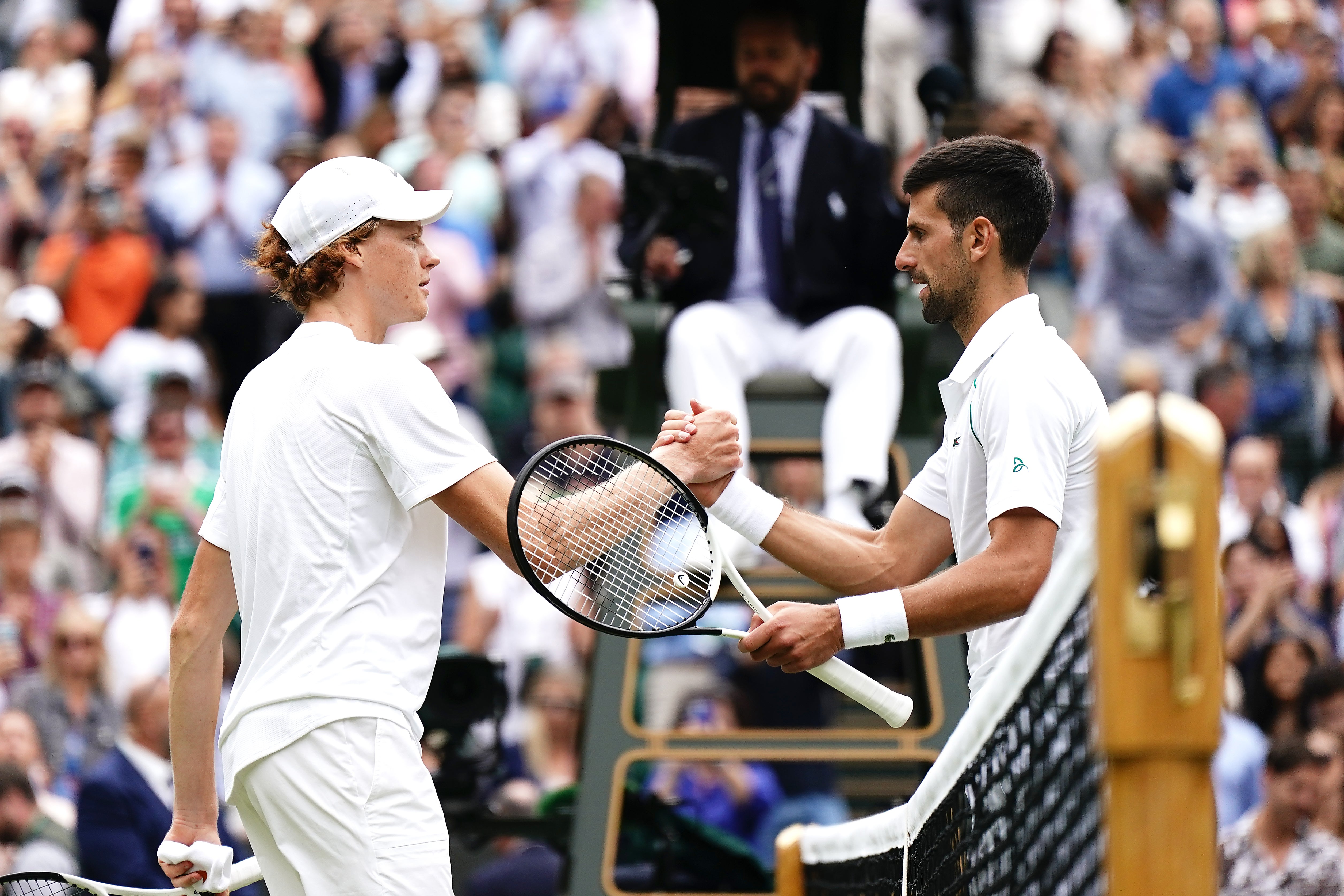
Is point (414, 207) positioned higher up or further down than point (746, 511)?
higher up

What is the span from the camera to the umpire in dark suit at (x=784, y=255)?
611cm

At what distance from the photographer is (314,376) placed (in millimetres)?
3223

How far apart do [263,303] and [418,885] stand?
20.8ft

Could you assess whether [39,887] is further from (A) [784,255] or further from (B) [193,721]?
(A) [784,255]

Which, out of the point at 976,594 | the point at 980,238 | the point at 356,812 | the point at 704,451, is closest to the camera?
the point at 356,812

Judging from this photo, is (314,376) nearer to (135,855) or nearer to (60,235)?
(135,855)

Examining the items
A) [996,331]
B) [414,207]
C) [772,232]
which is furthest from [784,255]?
[414,207]

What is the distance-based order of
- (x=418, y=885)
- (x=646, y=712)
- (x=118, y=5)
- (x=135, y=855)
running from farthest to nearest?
(x=118, y=5), (x=646, y=712), (x=135, y=855), (x=418, y=885)

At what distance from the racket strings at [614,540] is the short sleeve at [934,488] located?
0.54 meters

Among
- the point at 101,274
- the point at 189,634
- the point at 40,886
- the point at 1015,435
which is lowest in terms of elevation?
the point at 40,886

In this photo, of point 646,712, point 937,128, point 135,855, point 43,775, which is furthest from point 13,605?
point 937,128

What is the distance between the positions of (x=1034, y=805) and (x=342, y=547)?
4.03 ft

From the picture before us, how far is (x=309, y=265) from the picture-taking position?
337 centimetres

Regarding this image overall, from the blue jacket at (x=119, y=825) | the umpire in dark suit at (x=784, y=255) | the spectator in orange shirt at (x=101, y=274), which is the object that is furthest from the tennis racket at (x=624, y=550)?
the spectator in orange shirt at (x=101, y=274)
